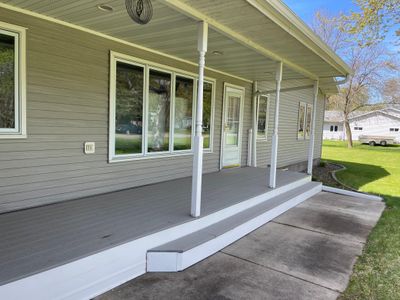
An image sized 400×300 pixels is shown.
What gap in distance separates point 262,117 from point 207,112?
2.60m

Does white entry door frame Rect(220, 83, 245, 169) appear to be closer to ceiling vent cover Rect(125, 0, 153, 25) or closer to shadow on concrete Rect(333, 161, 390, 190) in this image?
ceiling vent cover Rect(125, 0, 153, 25)

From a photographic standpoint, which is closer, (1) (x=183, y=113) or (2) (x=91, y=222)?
(2) (x=91, y=222)

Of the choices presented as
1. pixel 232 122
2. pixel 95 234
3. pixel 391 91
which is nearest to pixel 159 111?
pixel 232 122

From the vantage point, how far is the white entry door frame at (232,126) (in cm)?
706

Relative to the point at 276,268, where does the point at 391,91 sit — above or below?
above

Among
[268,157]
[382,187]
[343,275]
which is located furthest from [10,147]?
[382,187]

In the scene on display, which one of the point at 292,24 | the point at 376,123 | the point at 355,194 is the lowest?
the point at 355,194

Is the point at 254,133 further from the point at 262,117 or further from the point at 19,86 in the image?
the point at 19,86

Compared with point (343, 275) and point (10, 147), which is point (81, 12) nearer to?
point (10, 147)

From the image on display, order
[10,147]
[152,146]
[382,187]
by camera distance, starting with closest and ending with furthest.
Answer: [10,147]
[152,146]
[382,187]

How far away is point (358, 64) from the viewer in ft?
78.7

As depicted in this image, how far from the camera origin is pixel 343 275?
305 cm

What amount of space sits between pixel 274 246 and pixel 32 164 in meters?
3.20

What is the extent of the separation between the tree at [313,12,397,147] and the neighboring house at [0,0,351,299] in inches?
696
